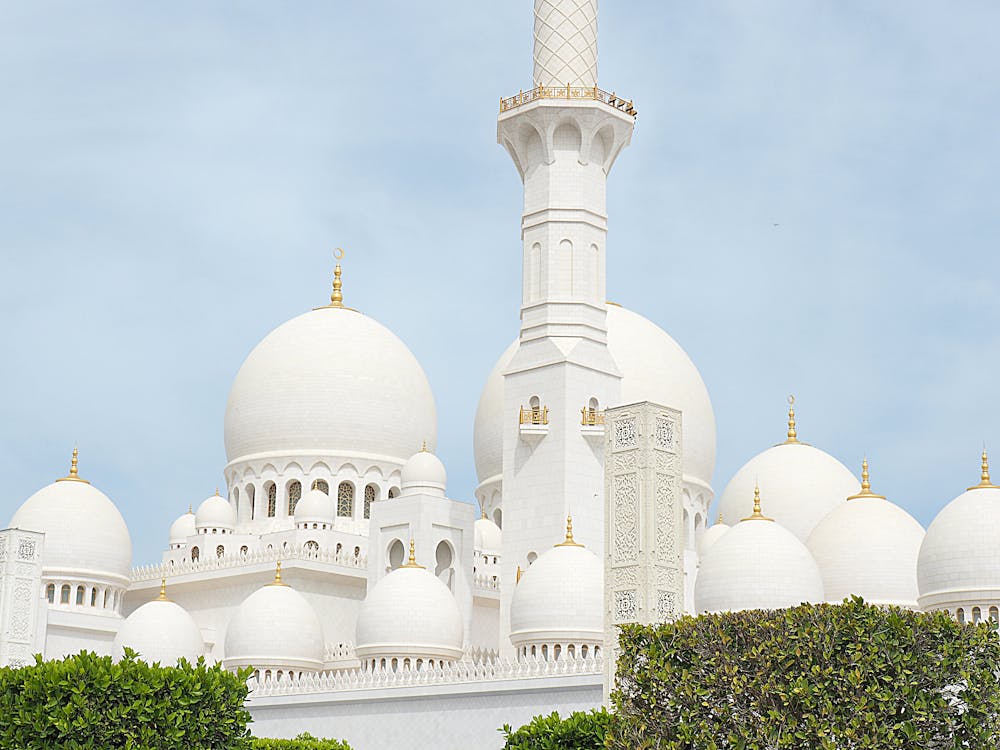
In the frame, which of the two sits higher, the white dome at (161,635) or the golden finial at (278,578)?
the golden finial at (278,578)

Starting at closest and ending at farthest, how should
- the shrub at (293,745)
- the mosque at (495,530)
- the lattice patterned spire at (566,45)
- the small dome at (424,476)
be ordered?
1. the shrub at (293,745)
2. the mosque at (495,530)
3. the lattice patterned spire at (566,45)
4. the small dome at (424,476)

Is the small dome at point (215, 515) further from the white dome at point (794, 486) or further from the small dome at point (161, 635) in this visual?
the white dome at point (794, 486)

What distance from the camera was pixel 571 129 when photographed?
33938mm

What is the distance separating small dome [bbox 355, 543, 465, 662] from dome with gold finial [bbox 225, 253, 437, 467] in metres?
9.28

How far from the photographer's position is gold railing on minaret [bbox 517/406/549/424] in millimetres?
32969

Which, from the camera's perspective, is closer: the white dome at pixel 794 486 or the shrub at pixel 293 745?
the shrub at pixel 293 745

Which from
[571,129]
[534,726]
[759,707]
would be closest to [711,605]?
[571,129]

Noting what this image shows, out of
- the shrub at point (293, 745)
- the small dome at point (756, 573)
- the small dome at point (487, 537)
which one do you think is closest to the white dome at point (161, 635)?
the small dome at point (487, 537)

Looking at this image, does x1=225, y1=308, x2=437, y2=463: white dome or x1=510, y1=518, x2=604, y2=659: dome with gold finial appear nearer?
x1=510, y1=518, x2=604, y2=659: dome with gold finial

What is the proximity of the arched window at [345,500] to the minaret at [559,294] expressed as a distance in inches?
316

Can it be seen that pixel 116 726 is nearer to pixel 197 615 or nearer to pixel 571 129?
pixel 571 129

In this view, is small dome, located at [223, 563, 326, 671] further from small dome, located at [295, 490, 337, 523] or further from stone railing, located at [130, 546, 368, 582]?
small dome, located at [295, 490, 337, 523]

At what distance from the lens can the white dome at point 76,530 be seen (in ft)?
126

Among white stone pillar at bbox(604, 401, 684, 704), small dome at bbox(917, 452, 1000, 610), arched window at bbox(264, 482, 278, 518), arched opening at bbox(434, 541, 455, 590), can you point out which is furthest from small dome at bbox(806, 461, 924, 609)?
arched window at bbox(264, 482, 278, 518)
